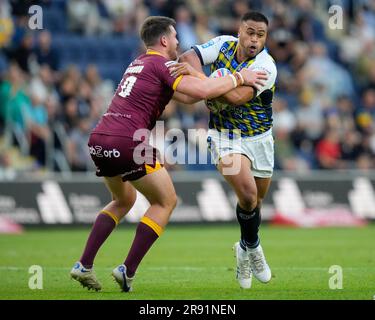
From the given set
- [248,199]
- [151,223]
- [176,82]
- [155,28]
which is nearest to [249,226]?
[248,199]

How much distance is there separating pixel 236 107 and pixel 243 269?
175 cm

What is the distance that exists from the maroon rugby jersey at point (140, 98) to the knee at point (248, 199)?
124cm

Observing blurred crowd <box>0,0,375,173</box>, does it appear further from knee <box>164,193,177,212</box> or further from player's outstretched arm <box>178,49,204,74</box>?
knee <box>164,193,177,212</box>

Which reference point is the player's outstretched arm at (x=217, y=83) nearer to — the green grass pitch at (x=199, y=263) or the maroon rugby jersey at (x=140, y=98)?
the maroon rugby jersey at (x=140, y=98)

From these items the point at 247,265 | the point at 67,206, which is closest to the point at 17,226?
the point at 67,206

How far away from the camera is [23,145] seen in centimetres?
1794

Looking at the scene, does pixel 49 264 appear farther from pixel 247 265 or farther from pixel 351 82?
pixel 351 82

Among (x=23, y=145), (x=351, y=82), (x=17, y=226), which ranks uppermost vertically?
(x=351, y=82)

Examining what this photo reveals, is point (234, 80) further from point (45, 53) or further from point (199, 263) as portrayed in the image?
point (45, 53)

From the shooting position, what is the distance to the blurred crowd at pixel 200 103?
1802 cm

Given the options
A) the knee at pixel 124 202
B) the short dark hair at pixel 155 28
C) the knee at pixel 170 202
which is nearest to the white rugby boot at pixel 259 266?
the knee at pixel 170 202

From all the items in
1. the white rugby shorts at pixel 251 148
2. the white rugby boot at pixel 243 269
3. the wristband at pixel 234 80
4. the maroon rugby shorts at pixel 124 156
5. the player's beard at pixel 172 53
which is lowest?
the white rugby boot at pixel 243 269

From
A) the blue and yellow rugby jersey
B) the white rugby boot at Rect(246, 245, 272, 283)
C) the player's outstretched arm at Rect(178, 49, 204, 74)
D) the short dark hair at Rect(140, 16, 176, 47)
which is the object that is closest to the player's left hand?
the short dark hair at Rect(140, 16, 176, 47)

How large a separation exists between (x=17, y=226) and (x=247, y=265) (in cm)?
912
